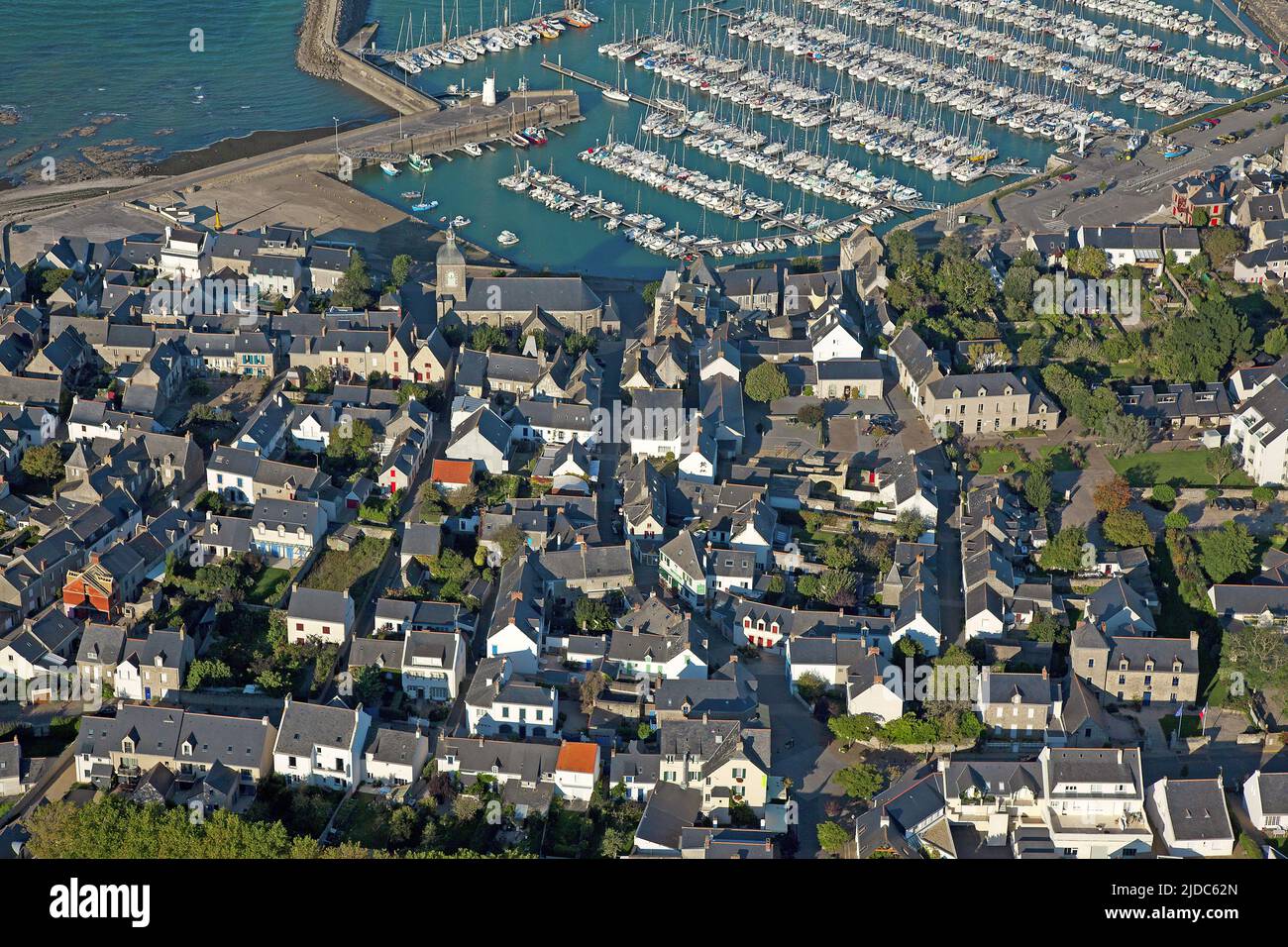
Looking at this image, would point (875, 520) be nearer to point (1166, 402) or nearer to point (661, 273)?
point (1166, 402)

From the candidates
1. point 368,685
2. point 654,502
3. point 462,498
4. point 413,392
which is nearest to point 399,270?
point 413,392

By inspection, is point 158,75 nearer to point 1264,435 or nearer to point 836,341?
point 836,341

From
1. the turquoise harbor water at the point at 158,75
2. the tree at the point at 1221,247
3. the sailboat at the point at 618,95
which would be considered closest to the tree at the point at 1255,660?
the tree at the point at 1221,247

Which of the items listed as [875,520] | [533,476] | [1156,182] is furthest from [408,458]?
[1156,182]

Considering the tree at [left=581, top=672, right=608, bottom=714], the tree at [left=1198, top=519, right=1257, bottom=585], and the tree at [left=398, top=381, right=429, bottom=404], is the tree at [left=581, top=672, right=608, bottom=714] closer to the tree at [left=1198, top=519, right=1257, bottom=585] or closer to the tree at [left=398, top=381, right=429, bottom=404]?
the tree at [left=398, top=381, right=429, bottom=404]

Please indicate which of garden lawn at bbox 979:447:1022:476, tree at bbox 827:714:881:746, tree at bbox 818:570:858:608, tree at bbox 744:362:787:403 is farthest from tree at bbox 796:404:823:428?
tree at bbox 827:714:881:746

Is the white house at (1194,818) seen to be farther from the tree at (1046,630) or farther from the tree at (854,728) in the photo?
the tree at (854,728)
